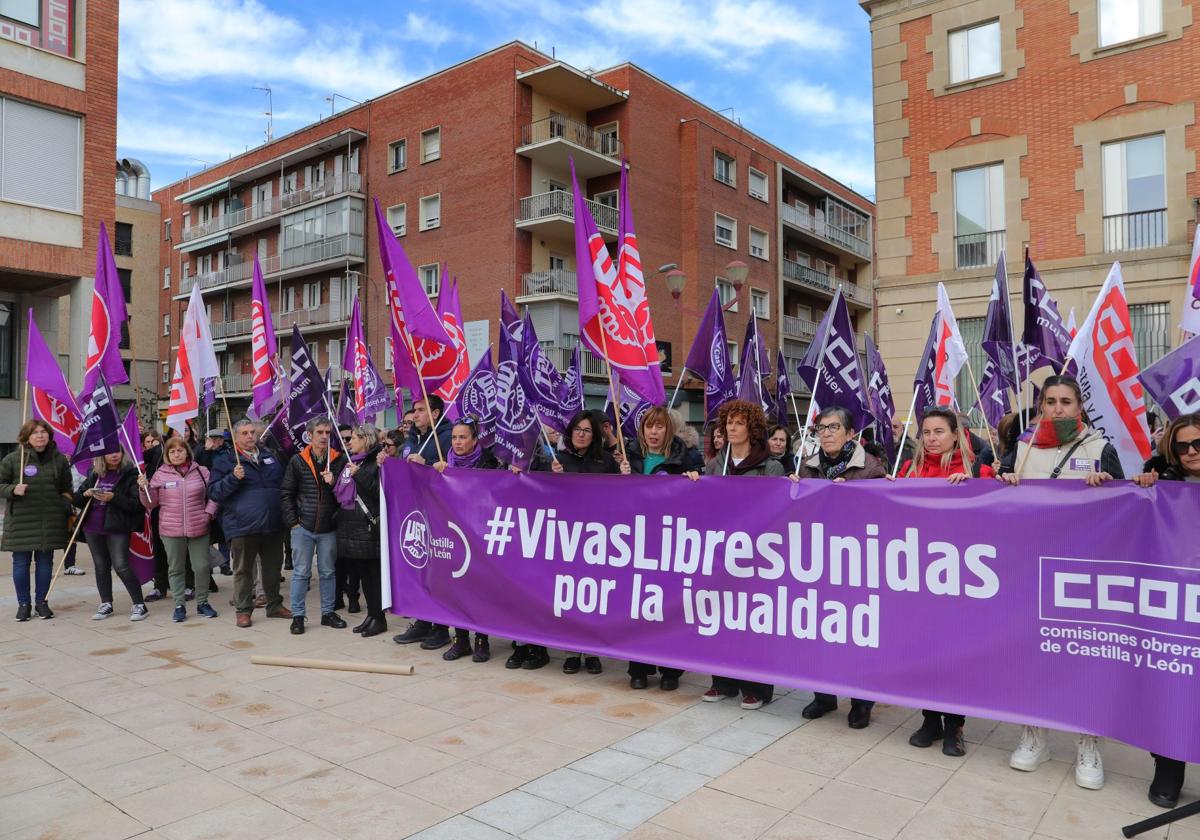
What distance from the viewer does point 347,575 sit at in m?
8.97

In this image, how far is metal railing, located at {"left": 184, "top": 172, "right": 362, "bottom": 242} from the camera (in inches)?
1516

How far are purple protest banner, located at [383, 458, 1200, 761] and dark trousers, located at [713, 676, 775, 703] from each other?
0.36 m

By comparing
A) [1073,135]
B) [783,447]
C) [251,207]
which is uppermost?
[251,207]

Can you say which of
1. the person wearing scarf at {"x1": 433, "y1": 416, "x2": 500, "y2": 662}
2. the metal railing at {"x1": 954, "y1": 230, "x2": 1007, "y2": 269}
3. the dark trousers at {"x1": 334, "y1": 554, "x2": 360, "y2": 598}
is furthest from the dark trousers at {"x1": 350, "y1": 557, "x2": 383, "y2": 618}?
the metal railing at {"x1": 954, "y1": 230, "x2": 1007, "y2": 269}

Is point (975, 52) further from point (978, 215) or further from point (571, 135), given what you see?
point (571, 135)

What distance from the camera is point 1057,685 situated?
437cm

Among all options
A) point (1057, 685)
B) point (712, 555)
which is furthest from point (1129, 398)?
point (712, 555)

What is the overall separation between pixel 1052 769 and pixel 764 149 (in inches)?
1629

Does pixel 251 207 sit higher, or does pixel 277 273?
pixel 251 207

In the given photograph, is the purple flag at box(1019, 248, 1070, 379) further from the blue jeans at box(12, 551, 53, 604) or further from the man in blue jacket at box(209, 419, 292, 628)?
the blue jeans at box(12, 551, 53, 604)

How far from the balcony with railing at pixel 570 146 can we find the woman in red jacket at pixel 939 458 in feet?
92.7

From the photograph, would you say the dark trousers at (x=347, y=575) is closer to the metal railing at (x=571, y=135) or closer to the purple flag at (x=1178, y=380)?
the purple flag at (x=1178, y=380)

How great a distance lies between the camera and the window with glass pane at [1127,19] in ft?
49.5

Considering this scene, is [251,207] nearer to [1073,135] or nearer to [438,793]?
[1073,135]
